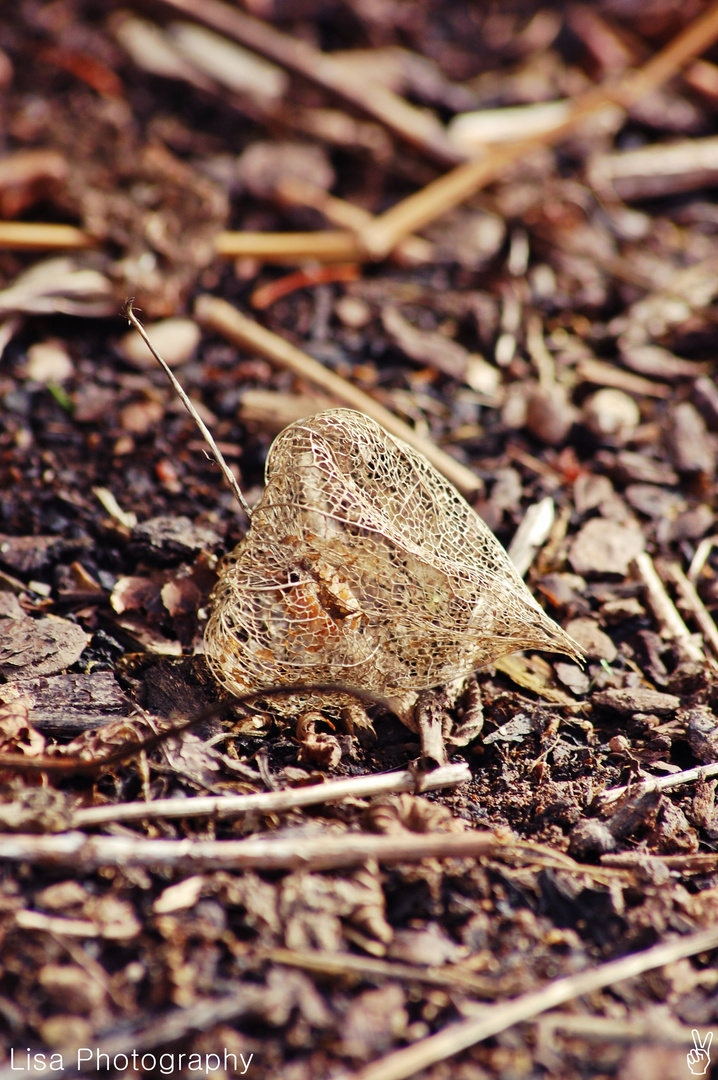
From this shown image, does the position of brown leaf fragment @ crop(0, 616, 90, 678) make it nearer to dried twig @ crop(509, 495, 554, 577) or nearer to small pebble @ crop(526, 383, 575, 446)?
dried twig @ crop(509, 495, 554, 577)

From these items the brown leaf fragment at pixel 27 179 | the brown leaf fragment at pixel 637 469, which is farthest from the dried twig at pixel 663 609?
the brown leaf fragment at pixel 27 179

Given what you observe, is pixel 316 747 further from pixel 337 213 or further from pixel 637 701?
pixel 337 213

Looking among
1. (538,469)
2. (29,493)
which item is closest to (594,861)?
(538,469)

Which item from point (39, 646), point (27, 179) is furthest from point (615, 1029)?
point (27, 179)

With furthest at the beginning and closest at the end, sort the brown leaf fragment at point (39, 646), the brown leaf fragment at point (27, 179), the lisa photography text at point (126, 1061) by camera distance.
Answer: the brown leaf fragment at point (27, 179)
the brown leaf fragment at point (39, 646)
the lisa photography text at point (126, 1061)

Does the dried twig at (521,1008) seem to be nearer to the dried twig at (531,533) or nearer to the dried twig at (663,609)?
the dried twig at (663,609)

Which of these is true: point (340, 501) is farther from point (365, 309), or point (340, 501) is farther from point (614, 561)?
point (365, 309)
